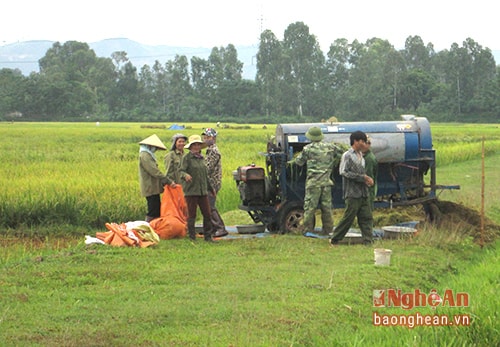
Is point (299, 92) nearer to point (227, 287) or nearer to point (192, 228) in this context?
point (192, 228)

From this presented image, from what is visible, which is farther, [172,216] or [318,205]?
[318,205]

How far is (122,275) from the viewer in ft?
25.7

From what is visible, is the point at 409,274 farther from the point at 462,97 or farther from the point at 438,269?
the point at 462,97

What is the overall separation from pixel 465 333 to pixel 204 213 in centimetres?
533

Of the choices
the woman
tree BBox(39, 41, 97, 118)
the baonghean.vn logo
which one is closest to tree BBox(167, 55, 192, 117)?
tree BBox(39, 41, 97, 118)

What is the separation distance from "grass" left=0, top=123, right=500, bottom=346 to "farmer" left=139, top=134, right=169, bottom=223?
1233 mm

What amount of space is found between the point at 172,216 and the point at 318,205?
2206mm

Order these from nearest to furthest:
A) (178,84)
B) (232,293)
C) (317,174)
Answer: (232,293), (317,174), (178,84)

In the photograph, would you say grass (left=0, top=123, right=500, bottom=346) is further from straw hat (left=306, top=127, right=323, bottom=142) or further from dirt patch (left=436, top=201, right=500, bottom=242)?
straw hat (left=306, top=127, right=323, bottom=142)

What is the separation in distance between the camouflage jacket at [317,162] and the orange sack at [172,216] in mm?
1854

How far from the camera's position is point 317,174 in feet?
35.2

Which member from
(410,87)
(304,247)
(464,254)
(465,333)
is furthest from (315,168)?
(410,87)

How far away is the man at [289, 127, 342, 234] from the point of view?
35.2 ft

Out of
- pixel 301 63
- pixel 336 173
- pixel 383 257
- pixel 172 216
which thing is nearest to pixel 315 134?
pixel 336 173
